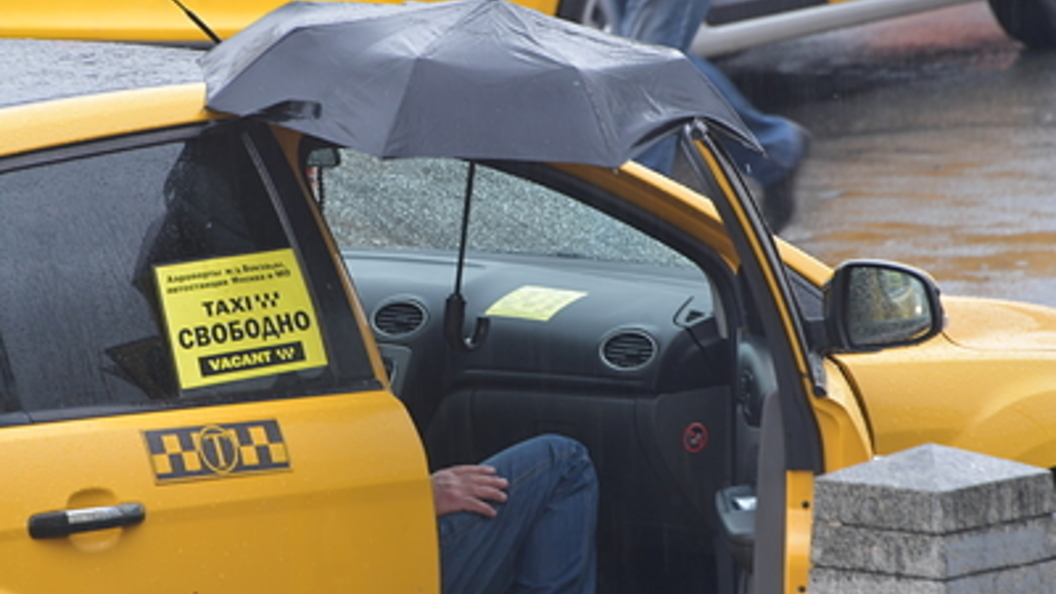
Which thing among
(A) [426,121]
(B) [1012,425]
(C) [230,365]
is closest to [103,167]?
(C) [230,365]

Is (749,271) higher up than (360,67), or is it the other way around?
(360,67)

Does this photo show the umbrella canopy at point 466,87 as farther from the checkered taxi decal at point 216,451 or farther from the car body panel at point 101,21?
the car body panel at point 101,21

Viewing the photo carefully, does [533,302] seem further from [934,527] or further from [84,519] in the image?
[84,519]

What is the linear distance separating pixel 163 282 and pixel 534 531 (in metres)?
0.96

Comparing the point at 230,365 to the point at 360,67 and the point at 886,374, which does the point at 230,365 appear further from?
the point at 886,374

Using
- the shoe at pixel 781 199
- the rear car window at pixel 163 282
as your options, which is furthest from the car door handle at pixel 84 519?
the shoe at pixel 781 199

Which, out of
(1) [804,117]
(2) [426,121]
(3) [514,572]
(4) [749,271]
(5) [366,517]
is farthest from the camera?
(1) [804,117]

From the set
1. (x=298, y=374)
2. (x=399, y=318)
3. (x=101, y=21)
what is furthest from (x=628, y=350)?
(x=101, y=21)

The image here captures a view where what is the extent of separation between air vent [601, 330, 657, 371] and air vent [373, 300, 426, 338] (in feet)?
1.65

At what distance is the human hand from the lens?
2.81 metres

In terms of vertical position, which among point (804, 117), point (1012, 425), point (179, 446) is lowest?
point (804, 117)

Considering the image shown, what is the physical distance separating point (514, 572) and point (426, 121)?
1092 mm

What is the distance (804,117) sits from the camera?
9812 mm

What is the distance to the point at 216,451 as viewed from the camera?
2.34 meters
